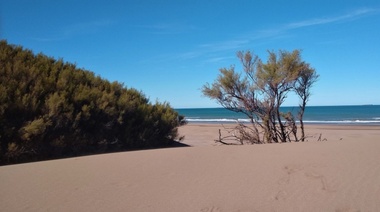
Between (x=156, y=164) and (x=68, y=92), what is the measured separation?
3802mm

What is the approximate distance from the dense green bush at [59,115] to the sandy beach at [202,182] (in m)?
1.38

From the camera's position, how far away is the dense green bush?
21.0 feet

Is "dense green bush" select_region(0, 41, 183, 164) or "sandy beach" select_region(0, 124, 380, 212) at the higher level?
"dense green bush" select_region(0, 41, 183, 164)

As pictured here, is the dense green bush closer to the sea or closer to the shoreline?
the shoreline

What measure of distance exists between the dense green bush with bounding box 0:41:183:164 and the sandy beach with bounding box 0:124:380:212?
1376 mm

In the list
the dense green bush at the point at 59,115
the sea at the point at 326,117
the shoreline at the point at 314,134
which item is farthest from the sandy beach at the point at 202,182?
the sea at the point at 326,117

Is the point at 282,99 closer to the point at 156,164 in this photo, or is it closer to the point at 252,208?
the point at 156,164

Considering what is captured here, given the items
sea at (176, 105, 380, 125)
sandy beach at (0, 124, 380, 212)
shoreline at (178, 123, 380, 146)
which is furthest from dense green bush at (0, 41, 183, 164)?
→ sea at (176, 105, 380, 125)

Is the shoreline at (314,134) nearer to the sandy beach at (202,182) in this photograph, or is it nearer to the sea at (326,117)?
the sea at (326,117)

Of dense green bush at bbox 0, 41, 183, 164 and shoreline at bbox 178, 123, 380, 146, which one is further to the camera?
shoreline at bbox 178, 123, 380, 146

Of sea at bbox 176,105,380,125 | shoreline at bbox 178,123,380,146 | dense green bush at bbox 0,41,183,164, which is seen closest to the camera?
dense green bush at bbox 0,41,183,164

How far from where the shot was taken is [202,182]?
4.52 meters

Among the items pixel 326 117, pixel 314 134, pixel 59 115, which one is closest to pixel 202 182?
pixel 59 115

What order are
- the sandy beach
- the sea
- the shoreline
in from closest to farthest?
the sandy beach, the shoreline, the sea
